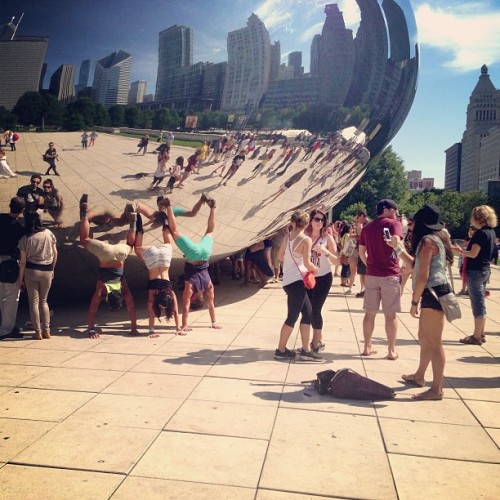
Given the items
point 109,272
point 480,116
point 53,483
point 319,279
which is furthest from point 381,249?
point 480,116

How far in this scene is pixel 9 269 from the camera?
5652mm

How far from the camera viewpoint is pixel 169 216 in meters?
5.70

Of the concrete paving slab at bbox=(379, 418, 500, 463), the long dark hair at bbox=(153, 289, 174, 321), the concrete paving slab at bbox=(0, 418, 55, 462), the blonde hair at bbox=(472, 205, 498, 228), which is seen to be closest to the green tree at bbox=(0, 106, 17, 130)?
the long dark hair at bbox=(153, 289, 174, 321)

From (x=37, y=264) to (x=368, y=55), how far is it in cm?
452

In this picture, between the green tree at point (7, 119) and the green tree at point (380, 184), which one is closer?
the green tree at point (7, 119)

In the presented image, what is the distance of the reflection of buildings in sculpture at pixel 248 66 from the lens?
4930 millimetres

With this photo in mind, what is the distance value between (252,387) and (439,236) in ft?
6.83

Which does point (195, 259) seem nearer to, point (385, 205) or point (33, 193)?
point (33, 193)

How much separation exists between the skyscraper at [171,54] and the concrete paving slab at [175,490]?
11.8 feet

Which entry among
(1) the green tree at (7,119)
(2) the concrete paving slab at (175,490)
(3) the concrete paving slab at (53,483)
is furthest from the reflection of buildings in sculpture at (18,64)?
(2) the concrete paving slab at (175,490)

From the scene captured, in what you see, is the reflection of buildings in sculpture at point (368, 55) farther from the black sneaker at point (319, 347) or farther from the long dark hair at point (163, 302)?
the long dark hair at point (163, 302)

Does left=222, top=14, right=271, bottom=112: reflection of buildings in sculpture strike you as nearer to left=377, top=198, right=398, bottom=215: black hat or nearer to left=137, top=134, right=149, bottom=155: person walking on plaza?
left=137, top=134, right=149, bottom=155: person walking on plaza

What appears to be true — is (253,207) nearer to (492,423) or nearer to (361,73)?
(361,73)

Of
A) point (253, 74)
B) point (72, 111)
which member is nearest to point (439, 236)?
point (253, 74)
